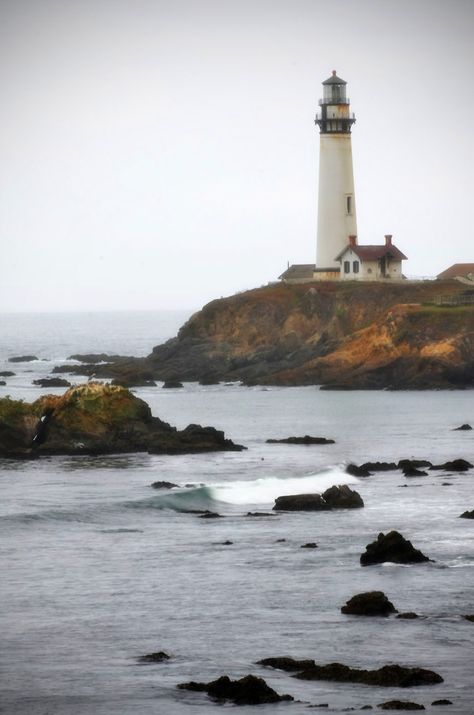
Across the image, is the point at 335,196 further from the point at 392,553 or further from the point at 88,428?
the point at 392,553

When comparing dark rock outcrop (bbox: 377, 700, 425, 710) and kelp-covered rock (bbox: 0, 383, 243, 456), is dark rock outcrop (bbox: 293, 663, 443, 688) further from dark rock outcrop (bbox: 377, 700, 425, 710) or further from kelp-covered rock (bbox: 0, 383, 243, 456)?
kelp-covered rock (bbox: 0, 383, 243, 456)

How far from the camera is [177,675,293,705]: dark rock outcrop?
2798 centimetres

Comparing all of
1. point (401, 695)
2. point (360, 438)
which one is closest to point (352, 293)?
point (360, 438)

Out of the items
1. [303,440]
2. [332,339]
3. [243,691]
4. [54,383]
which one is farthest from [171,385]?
[243,691]

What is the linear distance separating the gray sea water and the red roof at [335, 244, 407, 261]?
5724 centimetres

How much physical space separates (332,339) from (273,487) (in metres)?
61.7

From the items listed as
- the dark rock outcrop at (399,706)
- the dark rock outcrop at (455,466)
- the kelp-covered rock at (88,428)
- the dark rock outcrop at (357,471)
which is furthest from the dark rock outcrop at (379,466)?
the dark rock outcrop at (399,706)

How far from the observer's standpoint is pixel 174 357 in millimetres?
124250

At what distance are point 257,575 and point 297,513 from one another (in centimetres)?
1099

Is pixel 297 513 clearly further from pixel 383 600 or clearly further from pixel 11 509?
pixel 383 600

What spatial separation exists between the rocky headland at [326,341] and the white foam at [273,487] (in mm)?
45900

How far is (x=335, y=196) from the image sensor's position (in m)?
122

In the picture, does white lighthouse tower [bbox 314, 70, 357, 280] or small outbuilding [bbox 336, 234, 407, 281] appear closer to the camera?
white lighthouse tower [bbox 314, 70, 357, 280]

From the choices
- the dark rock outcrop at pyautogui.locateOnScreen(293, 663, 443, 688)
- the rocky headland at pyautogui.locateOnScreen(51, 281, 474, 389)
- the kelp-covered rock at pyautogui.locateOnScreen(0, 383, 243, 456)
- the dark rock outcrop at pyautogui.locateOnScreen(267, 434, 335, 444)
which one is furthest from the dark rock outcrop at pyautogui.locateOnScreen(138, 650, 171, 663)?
the rocky headland at pyautogui.locateOnScreen(51, 281, 474, 389)
